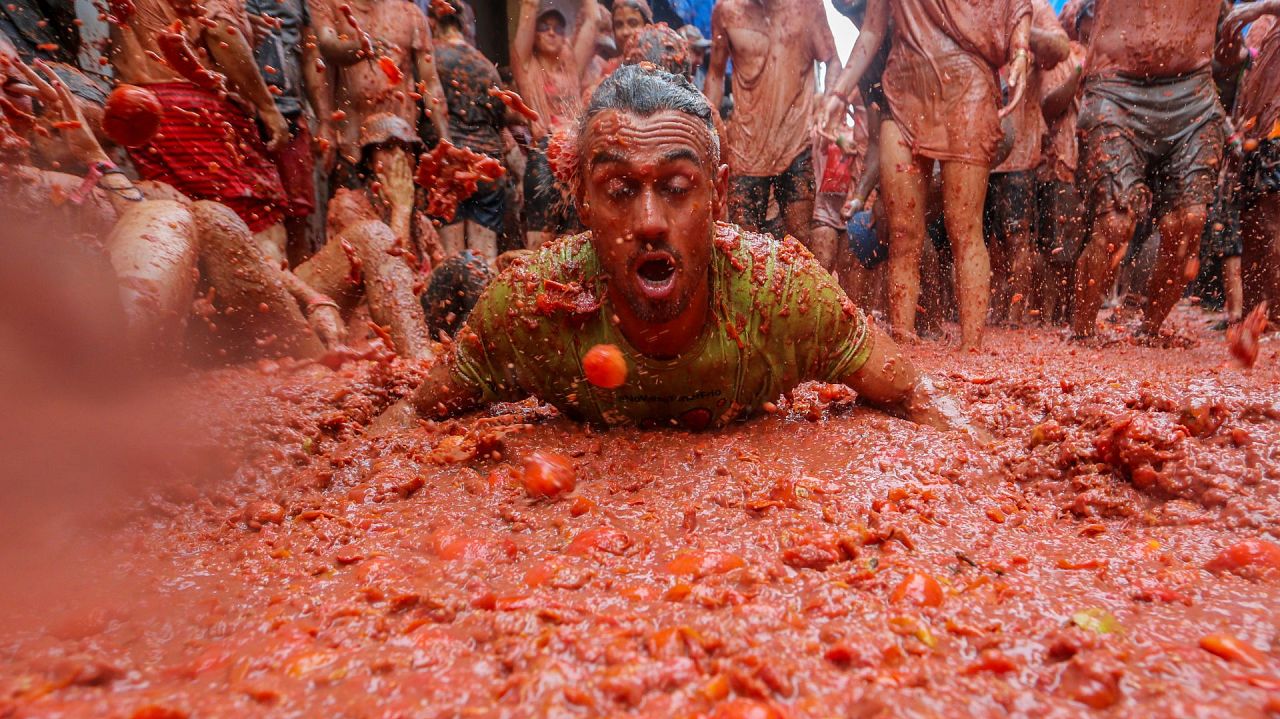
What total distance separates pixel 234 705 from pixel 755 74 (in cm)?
529

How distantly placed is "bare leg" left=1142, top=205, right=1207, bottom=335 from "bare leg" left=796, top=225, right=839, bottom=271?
85.4 inches

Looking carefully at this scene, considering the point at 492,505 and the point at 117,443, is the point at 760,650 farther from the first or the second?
the point at 117,443

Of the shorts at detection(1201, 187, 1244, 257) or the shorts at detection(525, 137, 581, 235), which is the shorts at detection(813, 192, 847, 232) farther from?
the shorts at detection(1201, 187, 1244, 257)

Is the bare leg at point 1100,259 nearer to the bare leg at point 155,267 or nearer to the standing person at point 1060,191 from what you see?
the standing person at point 1060,191

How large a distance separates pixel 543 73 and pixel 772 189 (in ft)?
7.89

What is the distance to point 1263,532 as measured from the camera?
4.66ft

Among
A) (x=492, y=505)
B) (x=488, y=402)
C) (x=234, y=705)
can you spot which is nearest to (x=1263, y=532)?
(x=492, y=505)

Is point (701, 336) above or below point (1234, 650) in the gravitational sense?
above

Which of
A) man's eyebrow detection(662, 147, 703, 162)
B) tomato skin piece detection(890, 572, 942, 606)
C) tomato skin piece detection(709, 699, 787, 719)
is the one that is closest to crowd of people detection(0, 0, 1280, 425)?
Result: man's eyebrow detection(662, 147, 703, 162)

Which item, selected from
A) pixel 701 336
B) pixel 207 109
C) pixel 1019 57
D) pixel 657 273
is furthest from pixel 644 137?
pixel 1019 57

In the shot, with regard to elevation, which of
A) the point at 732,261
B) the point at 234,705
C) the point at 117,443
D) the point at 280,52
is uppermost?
the point at 280,52

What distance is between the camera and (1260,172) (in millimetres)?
4391

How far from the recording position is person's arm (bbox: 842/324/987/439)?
2262 mm

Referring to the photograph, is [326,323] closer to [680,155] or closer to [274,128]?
[274,128]
